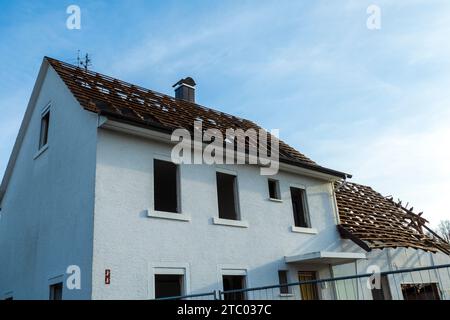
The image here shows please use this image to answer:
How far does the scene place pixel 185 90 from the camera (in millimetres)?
18953

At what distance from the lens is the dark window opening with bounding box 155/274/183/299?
11.2 metres

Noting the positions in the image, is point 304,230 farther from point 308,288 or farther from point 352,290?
point 352,290

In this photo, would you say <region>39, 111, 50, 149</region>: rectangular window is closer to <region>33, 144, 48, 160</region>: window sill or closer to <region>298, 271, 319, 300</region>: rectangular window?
<region>33, 144, 48, 160</region>: window sill

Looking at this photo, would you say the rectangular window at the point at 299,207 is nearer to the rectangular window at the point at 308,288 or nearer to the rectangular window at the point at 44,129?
the rectangular window at the point at 308,288

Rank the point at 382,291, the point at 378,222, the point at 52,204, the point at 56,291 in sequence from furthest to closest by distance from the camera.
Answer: the point at 378,222
the point at 382,291
the point at 52,204
the point at 56,291

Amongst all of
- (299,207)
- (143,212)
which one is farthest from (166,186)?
(299,207)

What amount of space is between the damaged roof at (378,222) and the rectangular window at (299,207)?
1586 mm

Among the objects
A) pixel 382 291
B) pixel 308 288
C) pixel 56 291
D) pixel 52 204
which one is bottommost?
Result: pixel 382 291

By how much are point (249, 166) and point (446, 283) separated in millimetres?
9966

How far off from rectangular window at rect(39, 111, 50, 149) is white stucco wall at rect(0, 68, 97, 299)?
29cm

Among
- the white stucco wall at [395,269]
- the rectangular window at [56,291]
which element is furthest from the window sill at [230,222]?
the rectangular window at [56,291]

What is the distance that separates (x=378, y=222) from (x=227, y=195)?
727 centimetres

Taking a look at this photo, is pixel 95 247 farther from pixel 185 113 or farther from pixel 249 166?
pixel 185 113

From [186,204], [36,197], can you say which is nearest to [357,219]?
[186,204]
